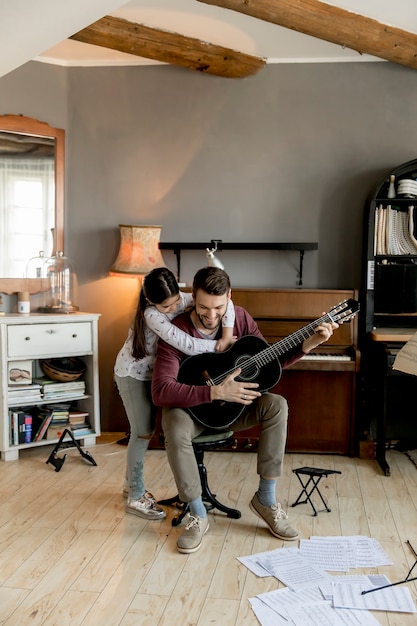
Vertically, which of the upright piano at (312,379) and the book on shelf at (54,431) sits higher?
the upright piano at (312,379)

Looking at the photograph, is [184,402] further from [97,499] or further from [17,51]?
[17,51]

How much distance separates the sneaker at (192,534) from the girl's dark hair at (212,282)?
38.4 inches

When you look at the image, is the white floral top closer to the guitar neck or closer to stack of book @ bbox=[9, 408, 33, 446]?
the guitar neck

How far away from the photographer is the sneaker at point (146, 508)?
317cm

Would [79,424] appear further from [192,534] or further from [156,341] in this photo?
[192,534]

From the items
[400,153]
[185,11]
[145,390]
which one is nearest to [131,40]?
[185,11]

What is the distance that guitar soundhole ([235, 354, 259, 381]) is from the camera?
3.02 m

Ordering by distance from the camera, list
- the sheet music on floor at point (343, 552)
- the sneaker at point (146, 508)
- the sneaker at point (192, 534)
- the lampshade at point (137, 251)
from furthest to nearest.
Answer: the lampshade at point (137, 251), the sneaker at point (146, 508), the sneaker at point (192, 534), the sheet music on floor at point (343, 552)

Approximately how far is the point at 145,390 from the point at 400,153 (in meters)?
2.47

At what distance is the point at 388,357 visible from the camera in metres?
3.83

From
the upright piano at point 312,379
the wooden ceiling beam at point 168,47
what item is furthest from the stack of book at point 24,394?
the wooden ceiling beam at point 168,47

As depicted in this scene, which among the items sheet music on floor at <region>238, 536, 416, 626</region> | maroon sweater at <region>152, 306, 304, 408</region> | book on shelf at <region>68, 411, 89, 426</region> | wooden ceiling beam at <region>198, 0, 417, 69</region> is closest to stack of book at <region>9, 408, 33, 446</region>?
book on shelf at <region>68, 411, 89, 426</region>

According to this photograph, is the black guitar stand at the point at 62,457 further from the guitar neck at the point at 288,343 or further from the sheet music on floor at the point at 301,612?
the sheet music on floor at the point at 301,612

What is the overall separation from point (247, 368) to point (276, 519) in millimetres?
671
